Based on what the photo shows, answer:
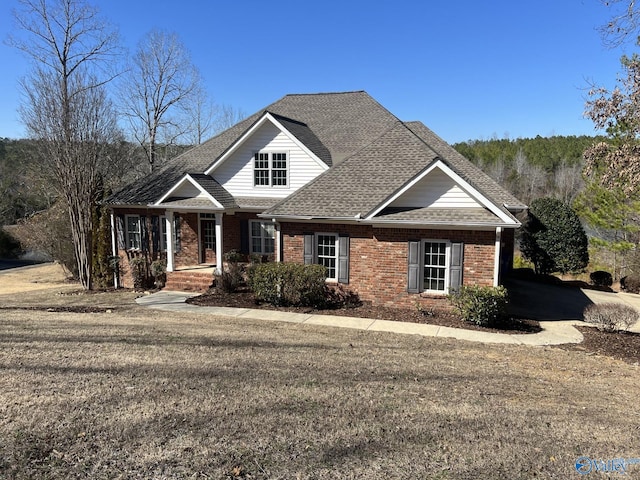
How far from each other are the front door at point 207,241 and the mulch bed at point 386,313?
4249 millimetres

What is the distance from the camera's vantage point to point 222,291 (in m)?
15.3

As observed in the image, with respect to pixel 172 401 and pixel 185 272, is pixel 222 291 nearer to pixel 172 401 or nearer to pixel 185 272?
pixel 185 272

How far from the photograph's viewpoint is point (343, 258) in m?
13.9

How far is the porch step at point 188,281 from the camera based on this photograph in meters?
16.4

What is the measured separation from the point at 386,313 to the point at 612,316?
5970 millimetres

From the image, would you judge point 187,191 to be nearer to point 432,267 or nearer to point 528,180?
point 432,267

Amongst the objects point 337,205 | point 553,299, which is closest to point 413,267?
point 337,205

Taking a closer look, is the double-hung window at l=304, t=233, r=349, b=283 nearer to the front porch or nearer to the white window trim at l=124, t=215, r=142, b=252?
the front porch

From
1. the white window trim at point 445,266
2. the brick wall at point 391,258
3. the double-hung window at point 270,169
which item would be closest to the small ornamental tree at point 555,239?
the brick wall at point 391,258

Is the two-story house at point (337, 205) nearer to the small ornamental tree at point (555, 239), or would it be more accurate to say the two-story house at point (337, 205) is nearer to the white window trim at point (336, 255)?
the white window trim at point (336, 255)

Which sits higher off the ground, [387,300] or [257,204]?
[257,204]

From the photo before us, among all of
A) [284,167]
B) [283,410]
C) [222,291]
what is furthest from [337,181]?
[283,410]

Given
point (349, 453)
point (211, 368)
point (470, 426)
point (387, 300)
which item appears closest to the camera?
point (349, 453)

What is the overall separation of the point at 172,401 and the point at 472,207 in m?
10.4
